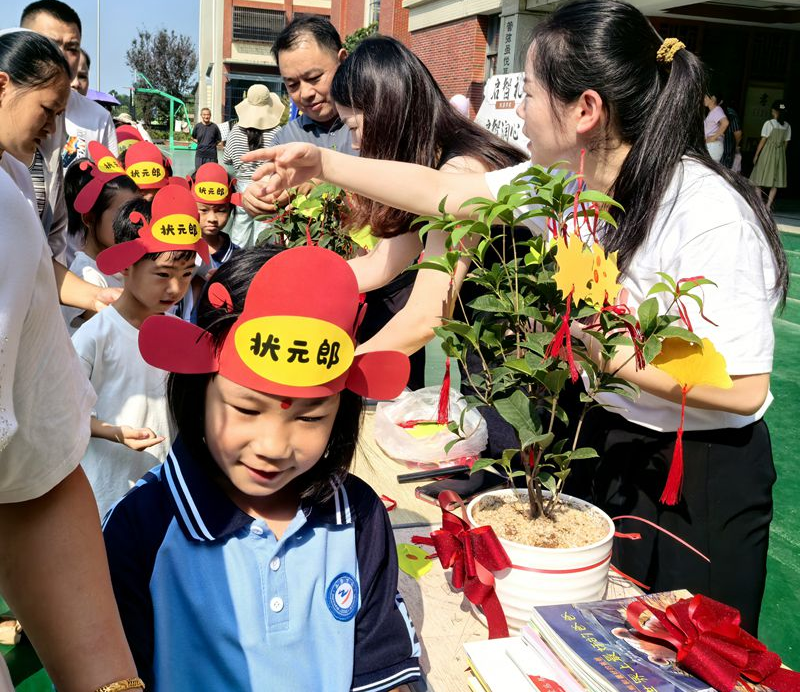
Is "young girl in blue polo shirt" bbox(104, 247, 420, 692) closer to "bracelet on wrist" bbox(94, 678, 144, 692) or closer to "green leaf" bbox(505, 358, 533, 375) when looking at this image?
"green leaf" bbox(505, 358, 533, 375)

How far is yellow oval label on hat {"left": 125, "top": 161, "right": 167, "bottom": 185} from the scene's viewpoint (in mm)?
3674

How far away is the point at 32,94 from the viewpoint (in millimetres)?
2201

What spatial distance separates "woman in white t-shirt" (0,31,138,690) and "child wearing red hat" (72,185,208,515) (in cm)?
112

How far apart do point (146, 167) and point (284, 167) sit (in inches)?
90.5

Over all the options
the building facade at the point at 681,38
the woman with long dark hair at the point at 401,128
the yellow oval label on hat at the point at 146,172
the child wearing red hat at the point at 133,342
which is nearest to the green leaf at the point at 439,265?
the woman with long dark hair at the point at 401,128

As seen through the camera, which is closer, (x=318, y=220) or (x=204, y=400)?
(x=204, y=400)

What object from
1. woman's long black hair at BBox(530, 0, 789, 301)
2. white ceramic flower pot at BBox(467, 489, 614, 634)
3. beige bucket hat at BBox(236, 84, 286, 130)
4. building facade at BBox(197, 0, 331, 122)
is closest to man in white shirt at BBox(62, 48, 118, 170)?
beige bucket hat at BBox(236, 84, 286, 130)

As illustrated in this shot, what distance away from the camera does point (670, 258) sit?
136cm

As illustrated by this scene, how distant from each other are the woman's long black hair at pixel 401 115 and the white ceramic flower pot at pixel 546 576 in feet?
3.88

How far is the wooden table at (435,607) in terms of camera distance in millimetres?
1181

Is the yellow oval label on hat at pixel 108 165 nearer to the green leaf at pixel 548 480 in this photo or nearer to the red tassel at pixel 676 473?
the green leaf at pixel 548 480

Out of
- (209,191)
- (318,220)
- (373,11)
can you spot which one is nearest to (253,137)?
(209,191)

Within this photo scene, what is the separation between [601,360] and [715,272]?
280mm

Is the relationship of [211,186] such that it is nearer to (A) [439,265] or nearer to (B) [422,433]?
(B) [422,433]
